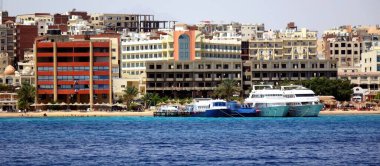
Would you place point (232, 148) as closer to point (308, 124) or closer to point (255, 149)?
point (255, 149)

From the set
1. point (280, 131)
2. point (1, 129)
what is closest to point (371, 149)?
point (280, 131)

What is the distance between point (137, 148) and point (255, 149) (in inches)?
493

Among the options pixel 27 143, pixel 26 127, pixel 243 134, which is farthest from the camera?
pixel 26 127

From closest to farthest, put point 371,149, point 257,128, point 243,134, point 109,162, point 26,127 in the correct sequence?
point 109,162 → point 371,149 → point 243,134 → point 257,128 → point 26,127

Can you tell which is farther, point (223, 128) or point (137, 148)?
point (223, 128)

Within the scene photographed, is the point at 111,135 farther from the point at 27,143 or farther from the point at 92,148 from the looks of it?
the point at 92,148

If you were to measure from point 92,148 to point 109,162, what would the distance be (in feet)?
58.7

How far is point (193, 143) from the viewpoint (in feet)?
414

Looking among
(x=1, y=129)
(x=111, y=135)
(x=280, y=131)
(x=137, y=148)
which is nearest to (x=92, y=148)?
(x=137, y=148)

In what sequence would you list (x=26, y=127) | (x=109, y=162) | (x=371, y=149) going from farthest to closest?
(x=26, y=127) → (x=371, y=149) → (x=109, y=162)

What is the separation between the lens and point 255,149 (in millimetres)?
115812

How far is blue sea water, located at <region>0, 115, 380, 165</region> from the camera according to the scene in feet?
339

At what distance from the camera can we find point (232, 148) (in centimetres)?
11712

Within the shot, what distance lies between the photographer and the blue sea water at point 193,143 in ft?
339
